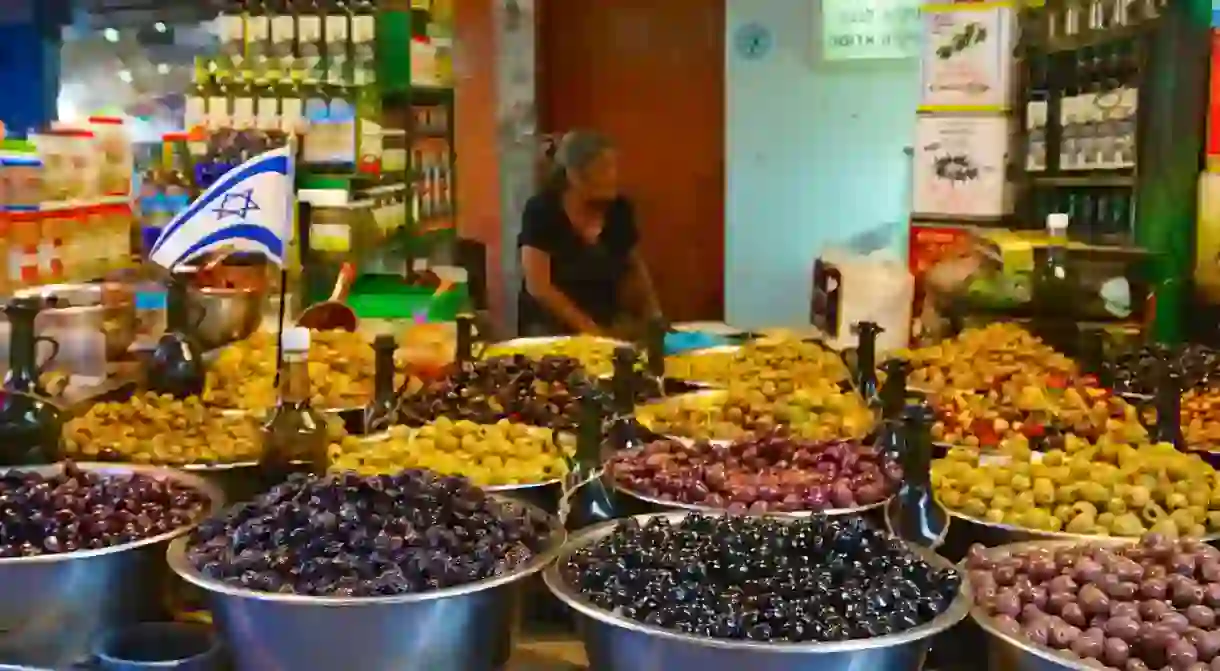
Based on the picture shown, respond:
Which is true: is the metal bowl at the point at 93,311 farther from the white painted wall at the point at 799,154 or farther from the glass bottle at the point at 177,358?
the white painted wall at the point at 799,154

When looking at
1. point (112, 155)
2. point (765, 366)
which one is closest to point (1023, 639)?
point (765, 366)

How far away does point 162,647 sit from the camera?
1734 millimetres

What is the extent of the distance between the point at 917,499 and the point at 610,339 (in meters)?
2.00

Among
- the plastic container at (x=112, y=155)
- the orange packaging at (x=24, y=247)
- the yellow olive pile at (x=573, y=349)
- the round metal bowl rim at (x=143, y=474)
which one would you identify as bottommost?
the round metal bowl rim at (x=143, y=474)

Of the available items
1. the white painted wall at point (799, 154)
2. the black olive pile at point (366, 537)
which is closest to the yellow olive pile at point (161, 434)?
the black olive pile at point (366, 537)

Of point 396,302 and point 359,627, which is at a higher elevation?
point 396,302

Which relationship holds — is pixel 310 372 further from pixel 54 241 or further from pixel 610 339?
pixel 610 339

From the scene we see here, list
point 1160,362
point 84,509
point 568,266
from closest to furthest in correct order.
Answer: point 84,509 → point 1160,362 → point 568,266

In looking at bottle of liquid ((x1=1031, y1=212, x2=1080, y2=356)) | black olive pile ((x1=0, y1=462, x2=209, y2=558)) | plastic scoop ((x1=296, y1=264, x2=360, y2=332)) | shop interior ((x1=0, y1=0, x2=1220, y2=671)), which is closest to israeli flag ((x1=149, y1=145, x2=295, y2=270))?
shop interior ((x1=0, y1=0, x2=1220, y2=671))

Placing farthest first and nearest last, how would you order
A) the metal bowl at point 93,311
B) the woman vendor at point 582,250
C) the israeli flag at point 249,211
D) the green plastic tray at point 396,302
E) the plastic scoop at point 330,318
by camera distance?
the woman vendor at point 582,250 < the green plastic tray at point 396,302 < the plastic scoop at point 330,318 < the metal bowl at point 93,311 < the israeli flag at point 249,211

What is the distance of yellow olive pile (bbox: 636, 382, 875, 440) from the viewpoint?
8.57 feet

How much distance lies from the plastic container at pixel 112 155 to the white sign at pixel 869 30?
150 inches

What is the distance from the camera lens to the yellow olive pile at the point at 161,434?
234cm

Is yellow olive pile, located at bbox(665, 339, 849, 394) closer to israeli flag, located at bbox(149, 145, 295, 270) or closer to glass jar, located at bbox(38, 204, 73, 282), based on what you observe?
israeli flag, located at bbox(149, 145, 295, 270)
